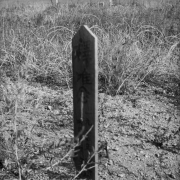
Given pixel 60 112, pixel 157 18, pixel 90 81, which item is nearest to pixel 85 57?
pixel 90 81

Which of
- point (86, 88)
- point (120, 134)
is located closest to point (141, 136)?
point (120, 134)

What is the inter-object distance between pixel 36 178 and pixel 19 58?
2405 mm

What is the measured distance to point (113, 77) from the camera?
261 cm

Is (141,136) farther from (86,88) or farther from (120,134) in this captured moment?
(86,88)

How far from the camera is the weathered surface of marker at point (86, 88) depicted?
96cm

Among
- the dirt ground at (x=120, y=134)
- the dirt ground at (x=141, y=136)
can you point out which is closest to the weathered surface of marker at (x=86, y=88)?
the dirt ground at (x=120, y=134)

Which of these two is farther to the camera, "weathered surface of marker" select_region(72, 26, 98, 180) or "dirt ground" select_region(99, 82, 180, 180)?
"dirt ground" select_region(99, 82, 180, 180)

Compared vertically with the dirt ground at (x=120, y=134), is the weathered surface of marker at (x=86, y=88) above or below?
above

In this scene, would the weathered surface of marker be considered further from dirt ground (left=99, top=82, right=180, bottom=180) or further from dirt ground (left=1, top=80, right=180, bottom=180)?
dirt ground (left=99, top=82, right=180, bottom=180)

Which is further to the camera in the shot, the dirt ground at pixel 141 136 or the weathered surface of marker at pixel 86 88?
the dirt ground at pixel 141 136

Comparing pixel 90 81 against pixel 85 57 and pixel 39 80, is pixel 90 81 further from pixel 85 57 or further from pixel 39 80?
pixel 39 80

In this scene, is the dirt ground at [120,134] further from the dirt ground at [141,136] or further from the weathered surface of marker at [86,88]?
the weathered surface of marker at [86,88]

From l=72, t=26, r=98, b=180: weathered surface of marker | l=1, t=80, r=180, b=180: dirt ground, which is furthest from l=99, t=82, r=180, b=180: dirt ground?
l=72, t=26, r=98, b=180: weathered surface of marker

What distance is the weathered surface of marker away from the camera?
96cm
